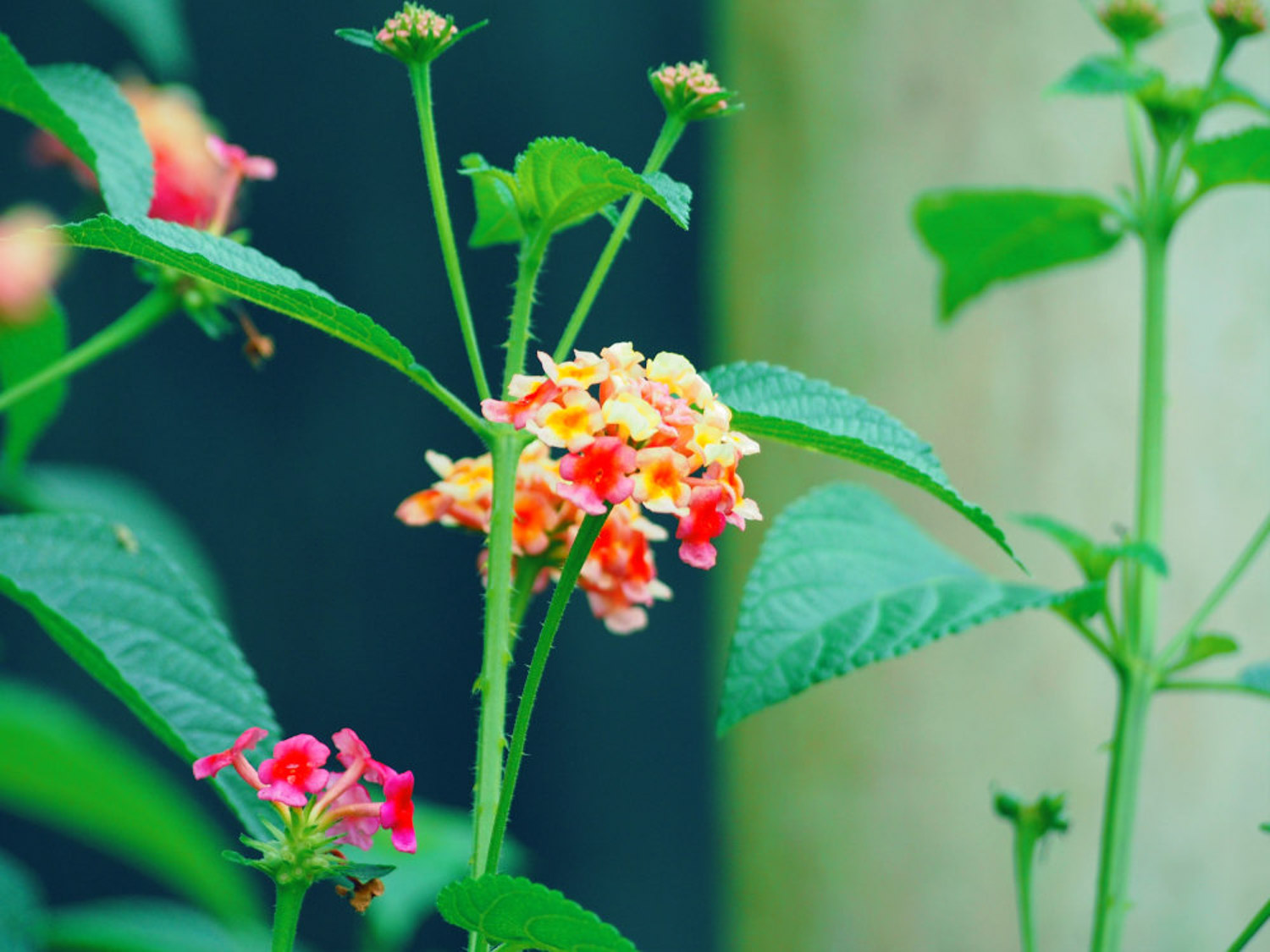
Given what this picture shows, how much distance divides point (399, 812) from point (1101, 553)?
→ 353 mm

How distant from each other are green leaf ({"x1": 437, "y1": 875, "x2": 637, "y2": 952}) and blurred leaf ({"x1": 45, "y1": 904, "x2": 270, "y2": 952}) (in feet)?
1.33

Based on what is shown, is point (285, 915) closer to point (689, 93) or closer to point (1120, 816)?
point (689, 93)

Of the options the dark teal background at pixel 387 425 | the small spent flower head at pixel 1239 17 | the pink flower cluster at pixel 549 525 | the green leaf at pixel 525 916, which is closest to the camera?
the green leaf at pixel 525 916

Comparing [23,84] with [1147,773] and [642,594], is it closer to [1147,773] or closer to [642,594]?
[642,594]

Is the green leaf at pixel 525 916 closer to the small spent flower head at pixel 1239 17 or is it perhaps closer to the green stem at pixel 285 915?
the green stem at pixel 285 915

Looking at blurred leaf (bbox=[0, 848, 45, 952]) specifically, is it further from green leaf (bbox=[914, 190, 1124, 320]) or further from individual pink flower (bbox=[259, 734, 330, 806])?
green leaf (bbox=[914, 190, 1124, 320])

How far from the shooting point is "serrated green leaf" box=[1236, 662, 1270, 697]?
539 millimetres

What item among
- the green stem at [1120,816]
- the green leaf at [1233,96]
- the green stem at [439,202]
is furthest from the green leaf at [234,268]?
the green leaf at [1233,96]

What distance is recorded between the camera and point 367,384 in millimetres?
1542

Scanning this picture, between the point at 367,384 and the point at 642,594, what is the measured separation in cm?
118

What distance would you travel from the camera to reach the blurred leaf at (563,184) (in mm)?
336

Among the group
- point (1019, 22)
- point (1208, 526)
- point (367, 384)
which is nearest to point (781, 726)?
point (1208, 526)

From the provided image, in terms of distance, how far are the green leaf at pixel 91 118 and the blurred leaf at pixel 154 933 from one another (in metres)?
0.37

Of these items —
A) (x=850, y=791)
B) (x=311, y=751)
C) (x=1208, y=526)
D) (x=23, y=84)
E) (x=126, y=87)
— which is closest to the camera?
(x=311, y=751)
